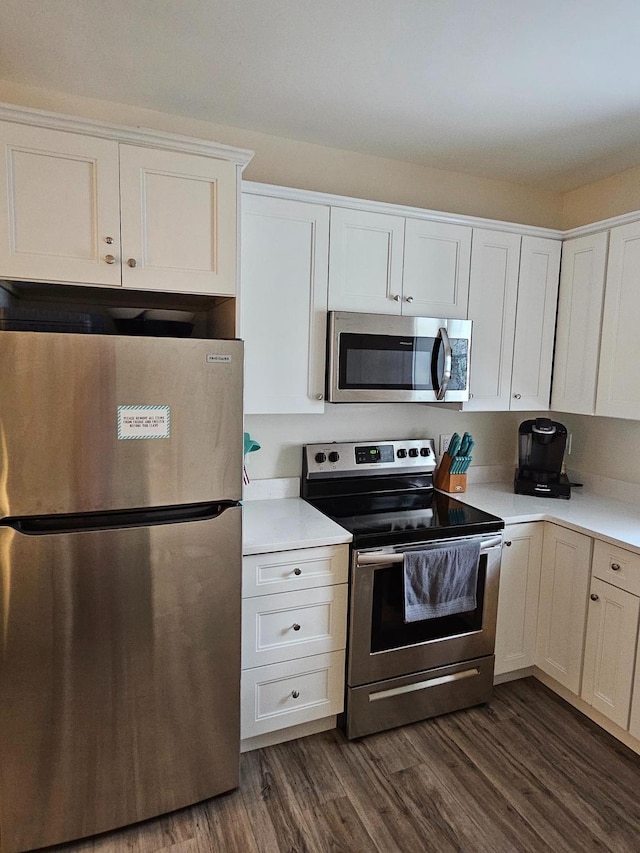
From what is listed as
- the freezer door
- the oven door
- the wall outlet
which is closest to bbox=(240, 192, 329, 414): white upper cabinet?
the freezer door

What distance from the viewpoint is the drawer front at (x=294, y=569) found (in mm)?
1956

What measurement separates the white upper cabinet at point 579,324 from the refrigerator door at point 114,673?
1.91 meters

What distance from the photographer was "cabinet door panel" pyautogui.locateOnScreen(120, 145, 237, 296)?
169cm

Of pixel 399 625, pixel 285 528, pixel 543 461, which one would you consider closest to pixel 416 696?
pixel 399 625

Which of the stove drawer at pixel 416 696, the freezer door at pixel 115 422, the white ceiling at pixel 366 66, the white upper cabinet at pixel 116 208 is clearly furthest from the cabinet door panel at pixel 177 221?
the stove drawer at pixel 416 696

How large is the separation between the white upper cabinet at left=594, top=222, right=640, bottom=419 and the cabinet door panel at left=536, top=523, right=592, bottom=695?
67 centimetres

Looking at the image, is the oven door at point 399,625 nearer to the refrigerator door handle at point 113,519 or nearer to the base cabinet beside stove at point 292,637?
the base cabinet beside stove at point 292,637

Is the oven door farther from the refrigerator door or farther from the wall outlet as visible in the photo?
the wall outlet

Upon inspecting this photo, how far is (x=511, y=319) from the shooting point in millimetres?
2686

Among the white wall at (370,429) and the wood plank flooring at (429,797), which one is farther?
the white wall at (370,429)

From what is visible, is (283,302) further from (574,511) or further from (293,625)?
(574,511)

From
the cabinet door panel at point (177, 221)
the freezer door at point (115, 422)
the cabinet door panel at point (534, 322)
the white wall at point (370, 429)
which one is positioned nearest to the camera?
the freezer door at point (115, 422)

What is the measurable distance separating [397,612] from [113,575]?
1.17 m

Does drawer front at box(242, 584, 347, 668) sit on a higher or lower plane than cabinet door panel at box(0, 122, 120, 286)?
lower
